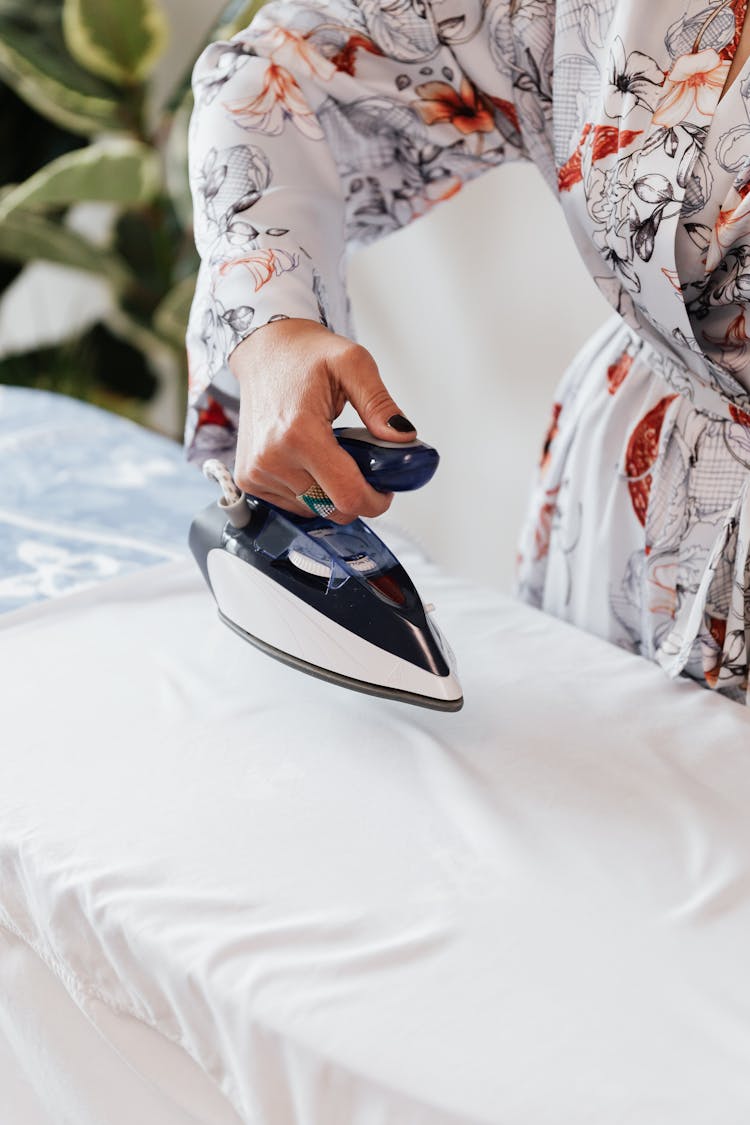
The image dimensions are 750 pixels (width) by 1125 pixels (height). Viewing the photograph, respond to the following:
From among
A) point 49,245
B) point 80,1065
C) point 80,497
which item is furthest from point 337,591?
point 49,245

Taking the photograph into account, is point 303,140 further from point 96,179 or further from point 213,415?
point 96,179

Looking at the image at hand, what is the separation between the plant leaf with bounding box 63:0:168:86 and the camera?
1.95m

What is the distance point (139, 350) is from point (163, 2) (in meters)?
0.71

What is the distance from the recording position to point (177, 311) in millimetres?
2068

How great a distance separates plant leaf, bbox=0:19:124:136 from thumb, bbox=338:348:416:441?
157 centimetres

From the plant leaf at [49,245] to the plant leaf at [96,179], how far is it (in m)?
0.05

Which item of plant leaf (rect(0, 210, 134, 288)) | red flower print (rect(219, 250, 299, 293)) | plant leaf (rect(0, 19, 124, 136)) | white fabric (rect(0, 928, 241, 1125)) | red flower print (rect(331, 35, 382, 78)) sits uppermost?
red flower print (rect(331, 35, 382, 78))

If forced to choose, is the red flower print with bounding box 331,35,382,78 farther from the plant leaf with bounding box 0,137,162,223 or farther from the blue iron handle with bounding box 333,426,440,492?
the plant leaf with bounding box 0,137,162,223

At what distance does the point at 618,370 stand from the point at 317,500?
0.32 m

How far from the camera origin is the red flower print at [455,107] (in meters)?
0.89

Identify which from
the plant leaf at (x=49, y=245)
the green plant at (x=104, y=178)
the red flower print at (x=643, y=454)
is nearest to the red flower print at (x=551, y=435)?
the red flower print at (x=643, y=454)

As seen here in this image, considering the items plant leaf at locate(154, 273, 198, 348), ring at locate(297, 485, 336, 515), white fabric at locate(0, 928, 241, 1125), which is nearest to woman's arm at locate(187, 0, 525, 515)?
ring at locate(297, 485, 336, 515)

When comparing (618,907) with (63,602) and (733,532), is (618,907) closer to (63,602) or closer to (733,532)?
(733,532)

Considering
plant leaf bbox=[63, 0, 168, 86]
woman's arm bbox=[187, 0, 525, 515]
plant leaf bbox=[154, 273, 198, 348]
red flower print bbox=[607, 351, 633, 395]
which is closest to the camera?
woman's arm bbox=[187, 0, 525, 515]
